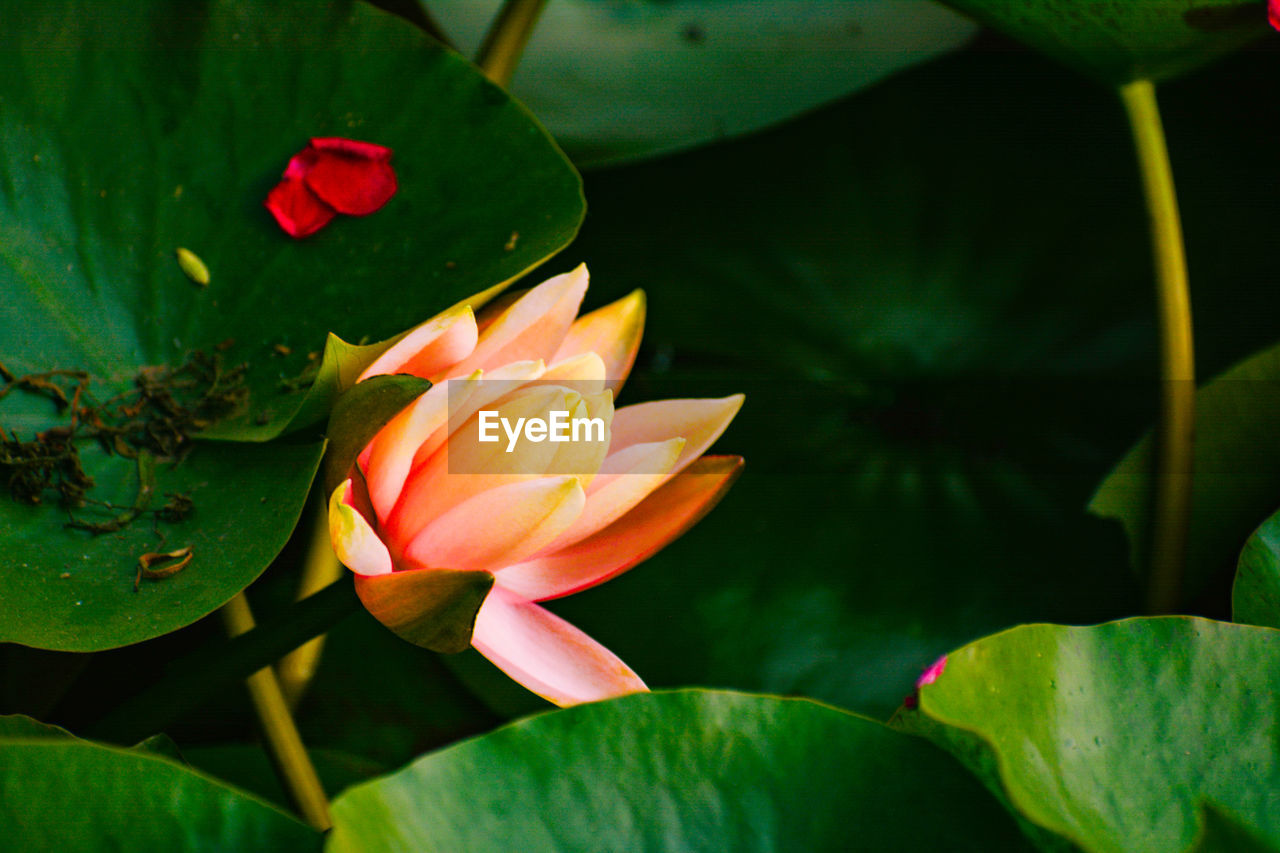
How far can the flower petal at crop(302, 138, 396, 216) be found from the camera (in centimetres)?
55

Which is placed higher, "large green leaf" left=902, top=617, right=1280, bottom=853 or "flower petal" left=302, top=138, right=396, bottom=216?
"flower petal" left=302, top=138, right=396, bottom=216

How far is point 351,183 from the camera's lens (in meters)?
0.55

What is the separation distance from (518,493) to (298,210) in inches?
11.3

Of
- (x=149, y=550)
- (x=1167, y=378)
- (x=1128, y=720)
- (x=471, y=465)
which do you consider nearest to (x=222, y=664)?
(x=149, y=550)

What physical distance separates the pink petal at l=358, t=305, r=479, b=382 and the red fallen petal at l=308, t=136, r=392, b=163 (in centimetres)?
20

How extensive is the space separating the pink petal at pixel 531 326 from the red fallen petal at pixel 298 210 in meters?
0.17

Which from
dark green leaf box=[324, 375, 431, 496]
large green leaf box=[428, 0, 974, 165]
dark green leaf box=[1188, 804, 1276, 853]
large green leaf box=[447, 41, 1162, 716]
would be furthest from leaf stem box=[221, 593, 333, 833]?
large green leaf box=[428, 0, 974, 165]

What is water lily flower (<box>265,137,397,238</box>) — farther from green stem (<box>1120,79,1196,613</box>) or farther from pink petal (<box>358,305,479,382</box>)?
green stem (<box>1120,79,1196,613</box>)

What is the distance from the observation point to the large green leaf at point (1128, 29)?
0.55 m

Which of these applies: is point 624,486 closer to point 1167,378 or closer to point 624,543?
point 624,543

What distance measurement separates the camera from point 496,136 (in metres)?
0.57

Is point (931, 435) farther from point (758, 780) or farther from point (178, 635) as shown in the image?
point (178, 635)

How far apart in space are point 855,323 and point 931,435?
126mm

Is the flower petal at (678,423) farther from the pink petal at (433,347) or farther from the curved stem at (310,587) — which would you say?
the curved stem at (310,587)
